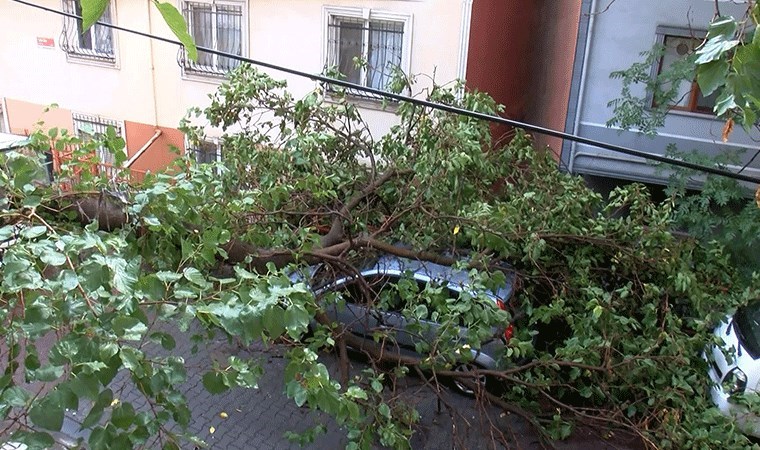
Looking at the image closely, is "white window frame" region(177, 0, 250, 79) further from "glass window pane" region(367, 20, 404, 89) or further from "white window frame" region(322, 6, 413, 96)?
"glass window pane" region(367, 20, 404, 89)

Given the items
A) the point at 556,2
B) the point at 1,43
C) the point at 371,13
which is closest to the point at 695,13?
the point at 556,2

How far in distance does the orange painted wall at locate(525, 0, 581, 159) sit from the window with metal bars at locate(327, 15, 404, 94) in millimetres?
2428

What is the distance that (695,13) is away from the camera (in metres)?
7.66

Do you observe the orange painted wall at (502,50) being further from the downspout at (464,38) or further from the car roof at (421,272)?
the car roof at (421,272)

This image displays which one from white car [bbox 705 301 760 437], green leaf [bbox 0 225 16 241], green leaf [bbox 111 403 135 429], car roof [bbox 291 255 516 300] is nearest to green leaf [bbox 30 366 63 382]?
green leaf [bbox 111 403 135 429]

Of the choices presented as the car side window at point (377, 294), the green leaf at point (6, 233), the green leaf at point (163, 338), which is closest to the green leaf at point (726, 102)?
the green leaf at point (163, 338)

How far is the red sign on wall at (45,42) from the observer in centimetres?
1153

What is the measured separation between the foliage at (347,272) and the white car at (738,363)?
23cm

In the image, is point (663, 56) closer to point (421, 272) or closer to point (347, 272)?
point (421, 272)

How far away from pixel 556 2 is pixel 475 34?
2.25 m

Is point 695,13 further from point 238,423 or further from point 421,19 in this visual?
point 238,423

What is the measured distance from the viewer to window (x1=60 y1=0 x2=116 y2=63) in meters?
11.0

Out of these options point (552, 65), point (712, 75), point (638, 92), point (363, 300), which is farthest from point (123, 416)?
point (552, 65)

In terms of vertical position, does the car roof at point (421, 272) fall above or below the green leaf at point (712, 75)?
below
